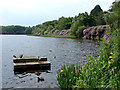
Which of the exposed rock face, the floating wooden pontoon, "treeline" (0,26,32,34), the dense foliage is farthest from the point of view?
"treeline" (0,26,32,34)

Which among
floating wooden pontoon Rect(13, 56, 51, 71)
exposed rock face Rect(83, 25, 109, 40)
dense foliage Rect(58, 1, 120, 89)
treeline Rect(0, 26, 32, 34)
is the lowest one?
floating wooden pontoon Rect(13, 56, 51, 71)

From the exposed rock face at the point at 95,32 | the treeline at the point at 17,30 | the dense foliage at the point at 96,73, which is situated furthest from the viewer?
the treeline at the point at 17,30

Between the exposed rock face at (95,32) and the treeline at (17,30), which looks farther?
the treeline at (17,30)

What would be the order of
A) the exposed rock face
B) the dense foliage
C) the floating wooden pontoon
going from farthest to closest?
the exposed rock face
the floating wooden pontoon
the dense foliage

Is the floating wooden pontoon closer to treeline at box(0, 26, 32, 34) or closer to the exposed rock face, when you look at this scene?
the exposed rock face

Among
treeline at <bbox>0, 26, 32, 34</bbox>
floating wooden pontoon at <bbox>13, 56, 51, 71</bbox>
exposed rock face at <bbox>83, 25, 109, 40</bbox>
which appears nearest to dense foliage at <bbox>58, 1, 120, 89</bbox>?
floating wooden pontoon at <bbox>13, 56, 51, 71</bbox>

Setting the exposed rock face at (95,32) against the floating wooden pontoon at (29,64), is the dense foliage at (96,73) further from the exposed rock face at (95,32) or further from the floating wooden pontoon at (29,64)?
the exposed rock face at (95,32)

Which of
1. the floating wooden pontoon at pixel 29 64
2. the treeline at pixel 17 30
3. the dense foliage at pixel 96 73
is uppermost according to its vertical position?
the treeline at pixel 17 30

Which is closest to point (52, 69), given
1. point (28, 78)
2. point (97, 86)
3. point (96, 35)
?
point (28, 78)

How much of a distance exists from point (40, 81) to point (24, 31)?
172m

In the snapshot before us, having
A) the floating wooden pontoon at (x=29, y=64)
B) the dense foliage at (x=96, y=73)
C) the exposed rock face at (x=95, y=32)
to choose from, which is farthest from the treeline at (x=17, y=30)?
the dense foliage at (x=96, y=73)

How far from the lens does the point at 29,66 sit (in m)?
11.6

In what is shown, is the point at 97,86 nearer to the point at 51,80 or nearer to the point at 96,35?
the point at 51,80

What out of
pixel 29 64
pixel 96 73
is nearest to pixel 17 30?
pixel 29 64
